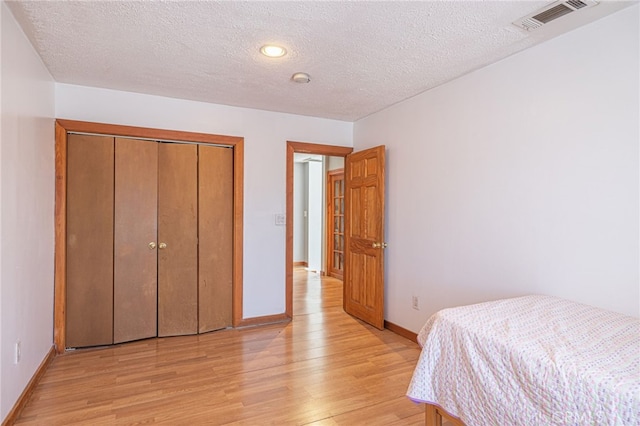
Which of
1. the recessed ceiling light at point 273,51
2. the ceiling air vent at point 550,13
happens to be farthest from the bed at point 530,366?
the recessed ceiling light at point 273,51

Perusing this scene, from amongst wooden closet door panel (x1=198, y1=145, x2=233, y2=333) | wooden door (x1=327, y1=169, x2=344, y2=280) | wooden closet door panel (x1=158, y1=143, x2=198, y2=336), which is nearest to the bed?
wooden closet door panel (x1=198, y1=145, x2=233, y2=333)

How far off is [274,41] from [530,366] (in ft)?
7.36

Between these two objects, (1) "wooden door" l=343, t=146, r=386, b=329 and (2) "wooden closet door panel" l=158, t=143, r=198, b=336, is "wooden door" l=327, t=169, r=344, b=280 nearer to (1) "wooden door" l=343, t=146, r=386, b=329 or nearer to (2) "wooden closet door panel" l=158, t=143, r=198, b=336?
(1) "wooden door" l=343, t=146, r=386, b=329

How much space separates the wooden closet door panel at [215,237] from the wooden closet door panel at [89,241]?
804mm

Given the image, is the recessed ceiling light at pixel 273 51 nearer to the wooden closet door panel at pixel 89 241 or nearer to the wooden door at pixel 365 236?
the wooden door at pixel 365 236

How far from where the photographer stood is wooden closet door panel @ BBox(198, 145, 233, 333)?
363 centimetres

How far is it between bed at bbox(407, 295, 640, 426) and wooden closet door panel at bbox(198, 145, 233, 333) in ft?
7.66

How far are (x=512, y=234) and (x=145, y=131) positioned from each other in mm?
3257

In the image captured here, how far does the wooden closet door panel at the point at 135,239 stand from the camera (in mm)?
3299

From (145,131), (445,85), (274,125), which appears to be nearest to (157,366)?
(145,131)

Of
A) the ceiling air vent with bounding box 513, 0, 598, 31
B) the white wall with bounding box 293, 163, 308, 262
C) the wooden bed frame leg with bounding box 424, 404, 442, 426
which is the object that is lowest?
the wooden bed frame leg with bounding box 424, 404, 442, 426

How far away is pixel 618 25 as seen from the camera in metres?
1.97

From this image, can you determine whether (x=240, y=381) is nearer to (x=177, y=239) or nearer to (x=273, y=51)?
(x=177, y=239)

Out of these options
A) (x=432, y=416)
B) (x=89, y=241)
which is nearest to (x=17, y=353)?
(x=89, y=241)
